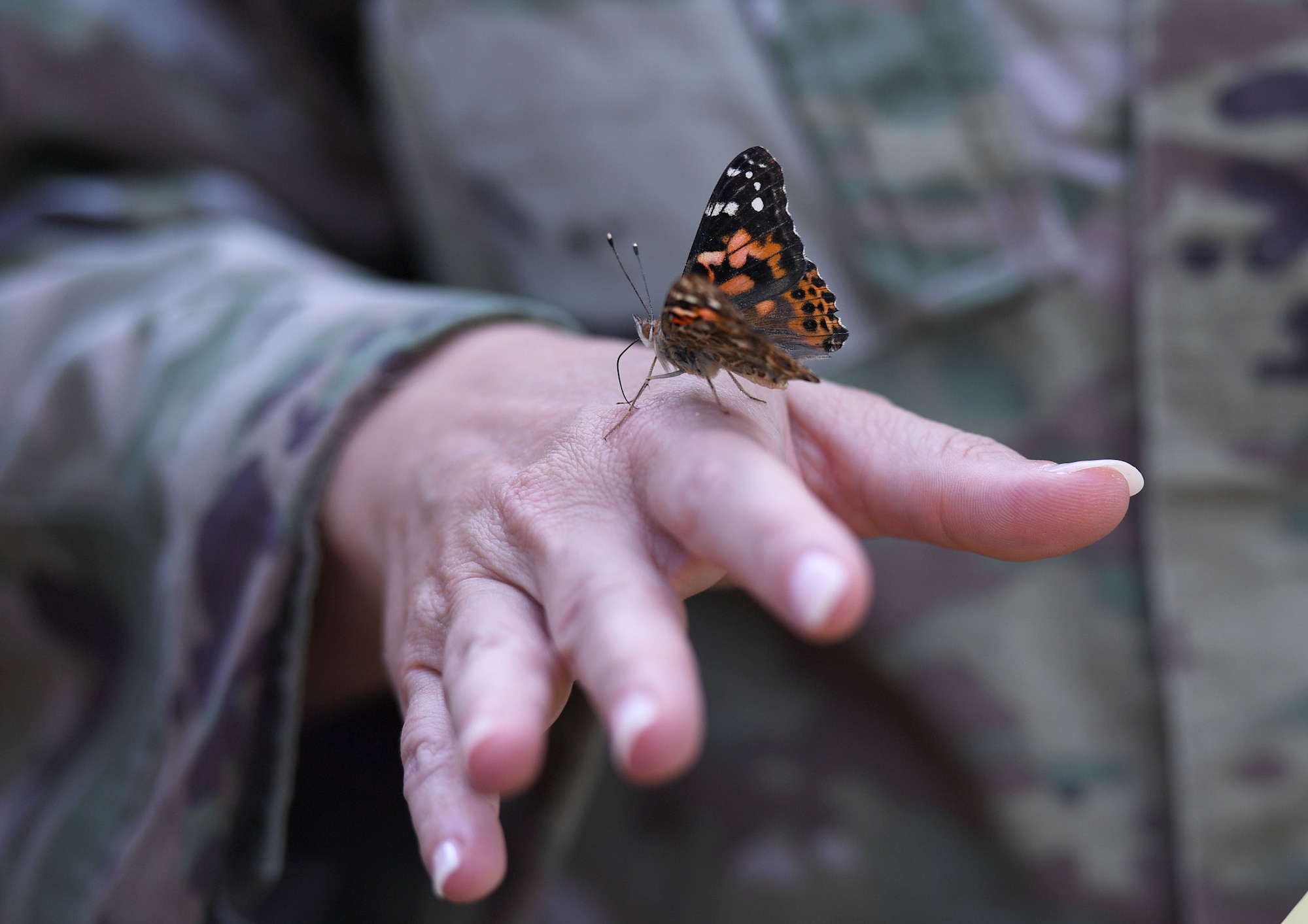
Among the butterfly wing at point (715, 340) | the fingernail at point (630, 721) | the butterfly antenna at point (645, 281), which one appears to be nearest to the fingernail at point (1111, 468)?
the butterfly wing at point (715, 340)

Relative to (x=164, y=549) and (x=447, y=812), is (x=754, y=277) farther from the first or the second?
(x=164, y=549)

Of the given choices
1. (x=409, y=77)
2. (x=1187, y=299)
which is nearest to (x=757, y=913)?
(x=1187, y=299)

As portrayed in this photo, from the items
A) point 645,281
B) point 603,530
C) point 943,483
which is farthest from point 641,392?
point 645,281

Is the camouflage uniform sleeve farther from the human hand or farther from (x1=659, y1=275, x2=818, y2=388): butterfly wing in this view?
(x1=659, y1=275, x2=818, y2=388): butterfly wing

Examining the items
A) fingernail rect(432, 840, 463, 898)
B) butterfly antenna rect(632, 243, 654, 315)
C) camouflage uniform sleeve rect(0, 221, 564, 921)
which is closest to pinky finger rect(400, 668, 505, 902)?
fingernail rect(432, 840, 463, 898)

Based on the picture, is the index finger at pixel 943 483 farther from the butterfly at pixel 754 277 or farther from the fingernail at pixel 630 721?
the fingernail at pixel 630 721
